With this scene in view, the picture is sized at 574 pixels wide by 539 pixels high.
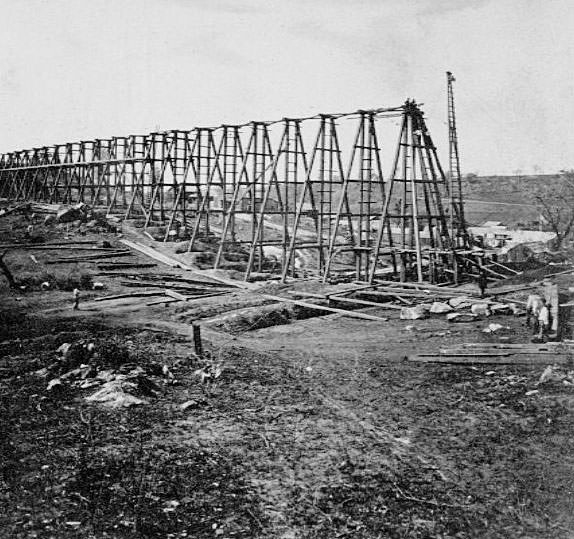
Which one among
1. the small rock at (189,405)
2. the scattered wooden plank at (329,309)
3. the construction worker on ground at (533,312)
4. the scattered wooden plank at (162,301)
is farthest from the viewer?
the scattered wooden plank at (162,301)

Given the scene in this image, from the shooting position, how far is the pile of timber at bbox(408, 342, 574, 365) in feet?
30.8

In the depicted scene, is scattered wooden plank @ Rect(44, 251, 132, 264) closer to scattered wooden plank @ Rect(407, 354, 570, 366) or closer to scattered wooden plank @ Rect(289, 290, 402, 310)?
scattered wooden plank @ Rect(289, 290, 402, 310)

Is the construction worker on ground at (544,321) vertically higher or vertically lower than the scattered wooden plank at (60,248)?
lower

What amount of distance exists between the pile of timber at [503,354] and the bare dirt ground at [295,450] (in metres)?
0.32

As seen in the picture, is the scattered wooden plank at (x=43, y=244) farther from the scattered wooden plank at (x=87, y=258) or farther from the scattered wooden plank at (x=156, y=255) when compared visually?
the scattered wooden plank at (x=87, y=258)

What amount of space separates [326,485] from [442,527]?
4.04 feet

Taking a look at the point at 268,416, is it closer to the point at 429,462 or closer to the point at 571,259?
the point at 429,462

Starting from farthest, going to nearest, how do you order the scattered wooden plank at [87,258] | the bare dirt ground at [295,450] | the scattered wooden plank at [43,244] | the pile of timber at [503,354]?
1. the scattered wooden plank at [43,244]
2. the scattered wooden plank at [87,258]
3. the pile of timber at [503,354]
4. the bare dirt ground at [295,450]

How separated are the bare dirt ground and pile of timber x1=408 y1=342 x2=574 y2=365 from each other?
12.5 inches

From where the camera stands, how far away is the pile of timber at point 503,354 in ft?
30.8

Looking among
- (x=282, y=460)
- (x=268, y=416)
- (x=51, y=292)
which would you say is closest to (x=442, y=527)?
(x=282, y=460)

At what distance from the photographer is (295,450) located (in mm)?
6617

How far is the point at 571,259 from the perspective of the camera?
23297 mm

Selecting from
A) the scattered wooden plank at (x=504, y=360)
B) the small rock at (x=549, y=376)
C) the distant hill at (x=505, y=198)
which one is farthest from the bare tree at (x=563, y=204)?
the small rock at (x=549, y=376)
